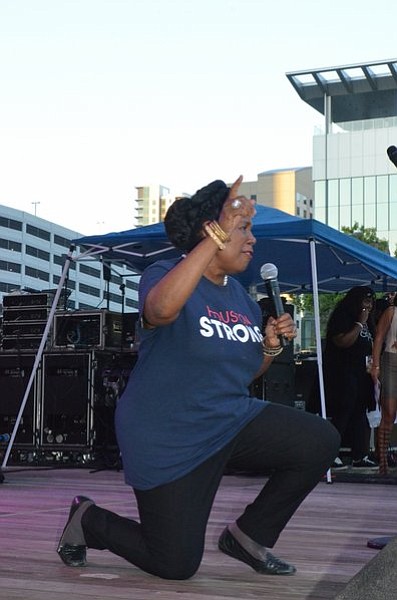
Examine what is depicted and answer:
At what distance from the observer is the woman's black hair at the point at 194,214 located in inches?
120

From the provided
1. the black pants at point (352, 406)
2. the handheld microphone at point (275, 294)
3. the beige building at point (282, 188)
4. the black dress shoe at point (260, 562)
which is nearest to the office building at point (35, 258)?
the beige building at point (282, 188)

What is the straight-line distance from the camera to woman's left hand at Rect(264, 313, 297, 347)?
3.19 m

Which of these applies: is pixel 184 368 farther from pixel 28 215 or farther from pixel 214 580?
pixel 28 215

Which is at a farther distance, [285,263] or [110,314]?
[285,263]

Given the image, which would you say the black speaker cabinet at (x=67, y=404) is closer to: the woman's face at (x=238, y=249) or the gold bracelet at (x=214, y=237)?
the woman's face at (x=238, y=249)

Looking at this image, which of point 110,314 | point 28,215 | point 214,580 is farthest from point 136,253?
point 28,215

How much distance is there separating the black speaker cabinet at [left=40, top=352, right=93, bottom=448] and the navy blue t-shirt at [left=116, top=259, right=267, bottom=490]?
694 cm

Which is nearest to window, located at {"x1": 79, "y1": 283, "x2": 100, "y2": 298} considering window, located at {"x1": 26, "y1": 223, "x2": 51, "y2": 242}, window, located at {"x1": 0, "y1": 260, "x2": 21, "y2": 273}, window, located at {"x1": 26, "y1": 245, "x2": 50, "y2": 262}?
window, located at {"x1": 26, "y1": 245, "x2": 50, "y2": 262}

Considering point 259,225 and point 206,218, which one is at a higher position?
point 259,225

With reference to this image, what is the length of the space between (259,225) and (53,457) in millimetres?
3748

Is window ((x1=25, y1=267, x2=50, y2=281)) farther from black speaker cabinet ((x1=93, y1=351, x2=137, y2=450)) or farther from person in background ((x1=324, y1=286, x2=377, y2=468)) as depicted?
person in background ((x1=324, y1=286, x2=377, y2=468))

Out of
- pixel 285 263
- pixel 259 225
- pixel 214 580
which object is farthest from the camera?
pixel 285 263

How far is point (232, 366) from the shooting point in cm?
311

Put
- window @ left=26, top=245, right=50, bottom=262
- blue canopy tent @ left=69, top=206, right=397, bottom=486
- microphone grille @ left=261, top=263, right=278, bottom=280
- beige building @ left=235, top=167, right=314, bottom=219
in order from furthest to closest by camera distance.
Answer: beige building @ left=235, top=167, right=314, bottom=219 < window @ left=26, top=245, right=50, bottom=262 < blue canopy tent @ left=69, top=206, right=397, bottom=486 < microphone grille @ left=261, top=263, right=278, bottom=280
